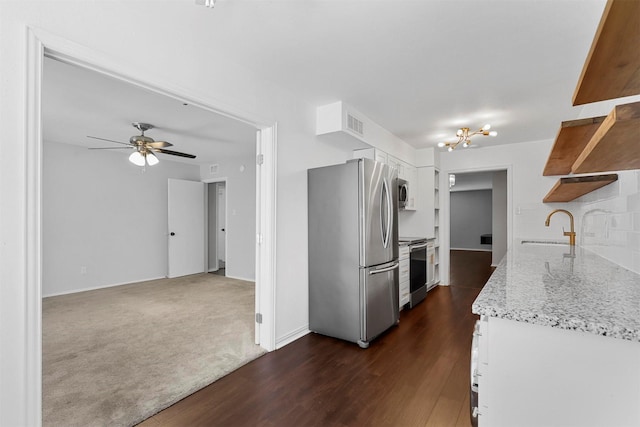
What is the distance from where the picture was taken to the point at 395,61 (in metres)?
2.39

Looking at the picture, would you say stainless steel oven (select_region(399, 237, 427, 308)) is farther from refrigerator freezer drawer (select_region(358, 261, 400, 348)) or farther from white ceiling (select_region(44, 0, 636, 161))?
white ceiling (select_region(44, 0, 636, 161))

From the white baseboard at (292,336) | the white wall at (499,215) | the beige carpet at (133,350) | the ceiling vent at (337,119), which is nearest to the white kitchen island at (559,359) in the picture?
the beige carpet at (133,350)

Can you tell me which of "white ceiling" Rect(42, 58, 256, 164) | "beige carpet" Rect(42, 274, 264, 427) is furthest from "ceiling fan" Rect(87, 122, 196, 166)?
"beige carpet" Rect(42, 274, 264, 427)

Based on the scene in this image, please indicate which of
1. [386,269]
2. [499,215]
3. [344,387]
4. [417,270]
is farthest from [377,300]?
[499,215]

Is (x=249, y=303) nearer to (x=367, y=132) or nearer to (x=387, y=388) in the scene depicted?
(x=387, y=388)

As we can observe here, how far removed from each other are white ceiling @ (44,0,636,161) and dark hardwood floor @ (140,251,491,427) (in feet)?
7.69

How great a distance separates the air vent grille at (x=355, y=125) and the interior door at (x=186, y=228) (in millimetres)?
4357

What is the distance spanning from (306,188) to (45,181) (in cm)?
431

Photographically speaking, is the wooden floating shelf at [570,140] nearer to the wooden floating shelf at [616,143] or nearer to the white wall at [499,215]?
the wooden floating shelf at [616,143]

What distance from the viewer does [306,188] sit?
318cm

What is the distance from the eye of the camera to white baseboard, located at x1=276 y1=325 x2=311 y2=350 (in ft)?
9.15

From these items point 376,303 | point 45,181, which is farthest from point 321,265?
point 45,181

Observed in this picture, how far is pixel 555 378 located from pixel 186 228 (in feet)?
21.4

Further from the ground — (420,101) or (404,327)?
(420,101)
